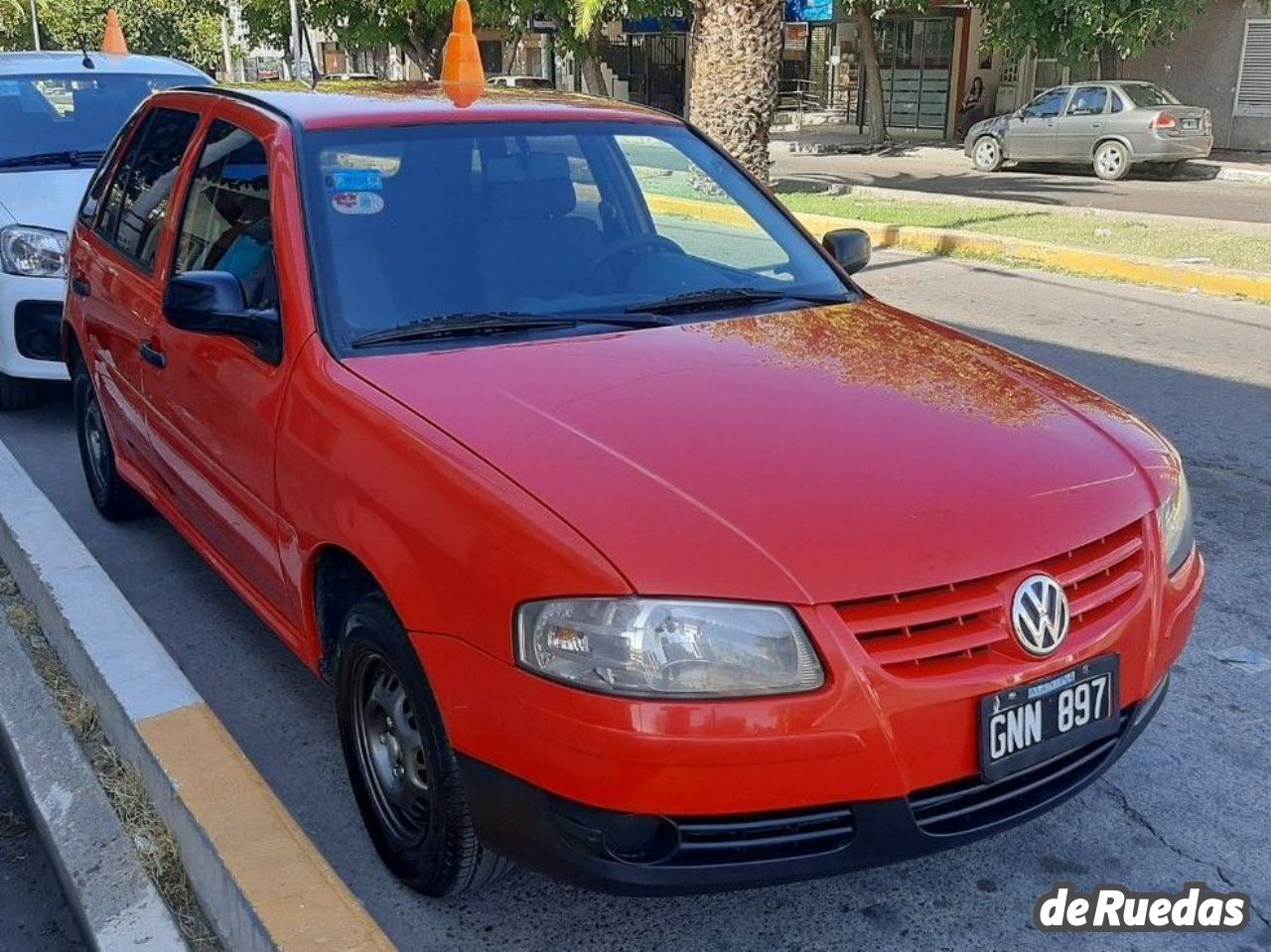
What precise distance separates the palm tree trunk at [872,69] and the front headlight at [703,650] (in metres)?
26.8

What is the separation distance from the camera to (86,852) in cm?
299

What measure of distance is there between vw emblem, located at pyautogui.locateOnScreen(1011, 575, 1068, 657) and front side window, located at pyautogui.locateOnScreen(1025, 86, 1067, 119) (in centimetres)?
2161

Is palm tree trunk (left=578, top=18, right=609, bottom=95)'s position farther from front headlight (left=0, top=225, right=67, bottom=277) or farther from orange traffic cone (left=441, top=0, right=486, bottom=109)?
orange traffic cone (left=441, top=0, right=486, bottom=109)

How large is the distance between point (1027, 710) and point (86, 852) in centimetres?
211

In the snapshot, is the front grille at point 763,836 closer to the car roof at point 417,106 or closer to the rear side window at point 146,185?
the car roof at point 417,106

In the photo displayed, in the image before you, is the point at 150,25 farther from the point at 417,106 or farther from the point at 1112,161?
the point at 417,106

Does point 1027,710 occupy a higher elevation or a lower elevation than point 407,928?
higher

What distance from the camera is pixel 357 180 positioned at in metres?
3.48

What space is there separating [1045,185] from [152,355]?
1837 centimetres

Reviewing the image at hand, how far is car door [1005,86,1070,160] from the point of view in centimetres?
2222

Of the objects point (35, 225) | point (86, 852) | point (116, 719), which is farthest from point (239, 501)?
point (35, 225)

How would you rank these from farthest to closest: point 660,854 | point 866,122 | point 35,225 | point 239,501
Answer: point 866,122 → point 35,225 → point 239,501 → point 660,854

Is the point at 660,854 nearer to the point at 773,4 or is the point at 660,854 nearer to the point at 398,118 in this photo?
the point at 398,118
